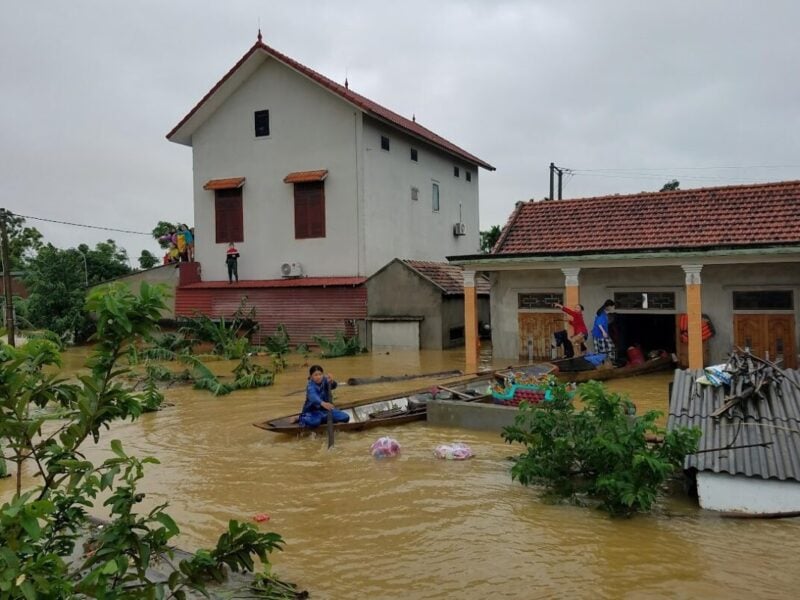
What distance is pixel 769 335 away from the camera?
15.7 m

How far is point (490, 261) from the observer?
17922 millimetres

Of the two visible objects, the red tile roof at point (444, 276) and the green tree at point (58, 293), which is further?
the green tree at point (58, 293)

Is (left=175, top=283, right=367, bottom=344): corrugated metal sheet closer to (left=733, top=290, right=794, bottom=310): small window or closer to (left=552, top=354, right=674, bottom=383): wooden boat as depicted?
(left=552, top=354, right=674, bottom=383): wooden boat

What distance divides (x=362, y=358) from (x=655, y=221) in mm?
10000

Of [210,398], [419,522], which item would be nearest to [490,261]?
[210,398]

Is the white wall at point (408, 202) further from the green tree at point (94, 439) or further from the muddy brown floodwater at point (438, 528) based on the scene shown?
the green tree at point (94, 439)

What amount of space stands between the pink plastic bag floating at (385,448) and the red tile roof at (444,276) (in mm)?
12805

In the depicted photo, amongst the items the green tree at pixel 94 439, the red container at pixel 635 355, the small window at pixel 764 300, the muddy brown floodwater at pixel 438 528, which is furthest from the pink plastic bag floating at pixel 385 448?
the small window at pixel 764 300

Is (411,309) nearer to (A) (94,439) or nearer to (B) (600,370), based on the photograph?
(B) (600,370)

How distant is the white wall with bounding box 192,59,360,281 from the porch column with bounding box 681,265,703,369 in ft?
38.6

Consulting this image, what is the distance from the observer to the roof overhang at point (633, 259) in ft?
46.6

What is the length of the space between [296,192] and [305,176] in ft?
2.76

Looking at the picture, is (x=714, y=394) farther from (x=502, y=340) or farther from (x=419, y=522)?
(x=502, y=340)

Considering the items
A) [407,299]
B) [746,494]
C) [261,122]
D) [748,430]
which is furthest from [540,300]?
[261,122]
